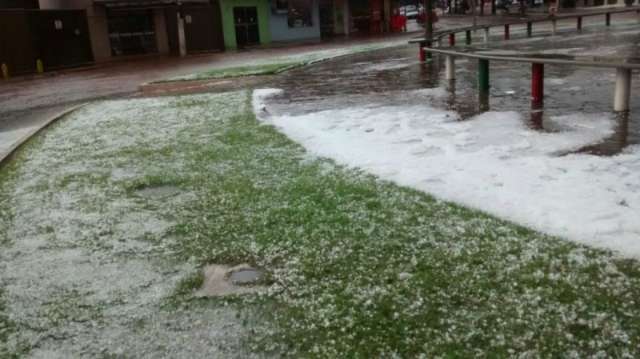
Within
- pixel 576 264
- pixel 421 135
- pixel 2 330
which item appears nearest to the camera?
pixel 2 330

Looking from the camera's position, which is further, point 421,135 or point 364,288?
point 421,135

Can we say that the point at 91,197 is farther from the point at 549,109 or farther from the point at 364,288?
the point at 549,109

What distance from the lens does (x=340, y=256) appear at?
4.61 meters

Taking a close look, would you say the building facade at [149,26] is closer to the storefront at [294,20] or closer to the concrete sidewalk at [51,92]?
the storefront at [294,20]

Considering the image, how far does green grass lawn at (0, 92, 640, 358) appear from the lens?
11.4ft

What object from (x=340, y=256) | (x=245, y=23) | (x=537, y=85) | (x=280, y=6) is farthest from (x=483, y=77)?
(x=280, y=6)

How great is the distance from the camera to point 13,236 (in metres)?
5.62

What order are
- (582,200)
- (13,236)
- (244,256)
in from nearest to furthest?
(244,256), (582,200), (13,236)

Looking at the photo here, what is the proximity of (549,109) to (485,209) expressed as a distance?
16.0 ft

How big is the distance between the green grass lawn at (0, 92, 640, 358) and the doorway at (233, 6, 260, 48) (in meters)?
31.1

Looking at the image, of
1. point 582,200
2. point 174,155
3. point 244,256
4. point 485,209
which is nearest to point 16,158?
Result: point 174,155

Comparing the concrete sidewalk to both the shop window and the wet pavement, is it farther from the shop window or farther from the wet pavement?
the shop window

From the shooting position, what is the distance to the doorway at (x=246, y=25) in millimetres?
38000

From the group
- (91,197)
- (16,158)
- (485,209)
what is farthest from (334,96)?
(485,209)
